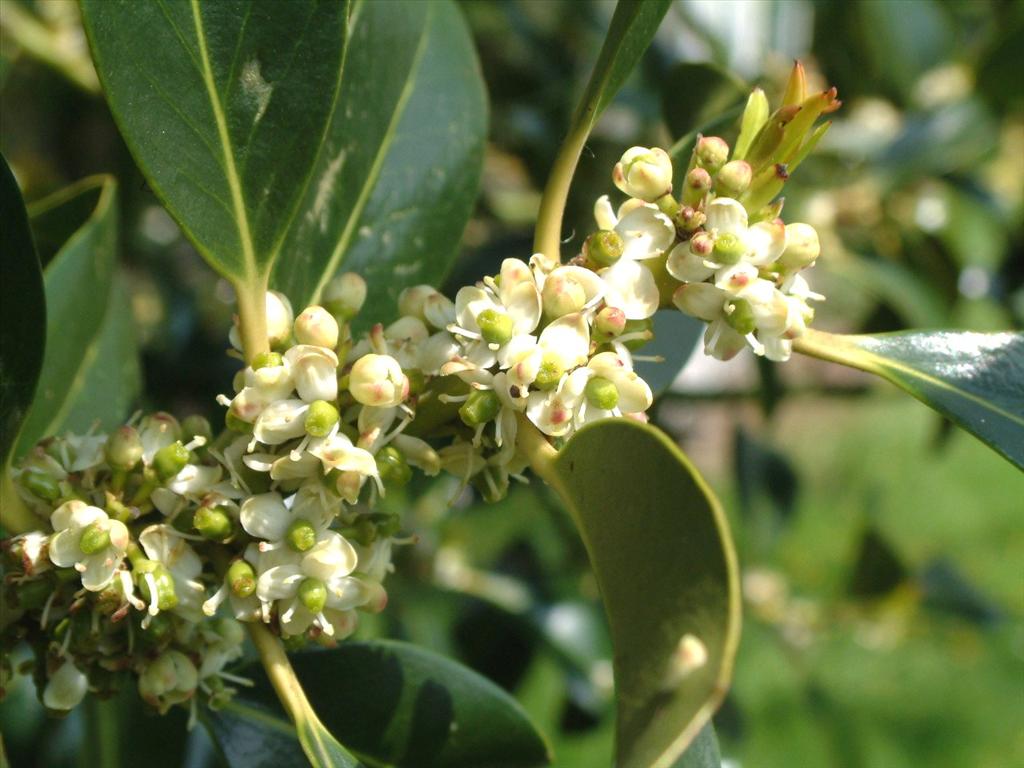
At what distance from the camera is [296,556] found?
29.0 inches

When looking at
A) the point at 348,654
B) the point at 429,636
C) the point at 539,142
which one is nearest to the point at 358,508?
the point at 348,654

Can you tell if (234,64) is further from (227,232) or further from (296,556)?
(296,556)

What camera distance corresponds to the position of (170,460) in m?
0.76

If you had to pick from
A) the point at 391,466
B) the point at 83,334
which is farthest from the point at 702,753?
the point at 83,334

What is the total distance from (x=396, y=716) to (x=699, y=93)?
0.67 metres

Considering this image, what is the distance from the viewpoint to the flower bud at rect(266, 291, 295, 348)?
0.79 metres

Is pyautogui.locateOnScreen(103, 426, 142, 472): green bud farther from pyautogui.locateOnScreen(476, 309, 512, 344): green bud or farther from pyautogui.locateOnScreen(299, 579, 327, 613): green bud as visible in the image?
pyautogui.locateOnScreen(476, 309, 512, 344): green bud

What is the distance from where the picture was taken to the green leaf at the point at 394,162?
0.94 m

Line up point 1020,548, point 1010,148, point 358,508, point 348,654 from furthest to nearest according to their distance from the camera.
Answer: point 1020,548 < point 1010,148 < point 348,654 < point 358,508

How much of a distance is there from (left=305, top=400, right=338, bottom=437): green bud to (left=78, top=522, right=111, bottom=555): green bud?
156mm

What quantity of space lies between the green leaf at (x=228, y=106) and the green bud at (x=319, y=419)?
0.47 ft

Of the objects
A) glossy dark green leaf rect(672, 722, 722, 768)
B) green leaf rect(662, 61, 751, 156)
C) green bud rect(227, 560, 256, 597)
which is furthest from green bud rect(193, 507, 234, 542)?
green leaf rect(662, 61, 751, 156)

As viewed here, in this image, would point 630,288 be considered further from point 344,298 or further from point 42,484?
point 42,484

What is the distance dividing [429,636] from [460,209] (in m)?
0.92
